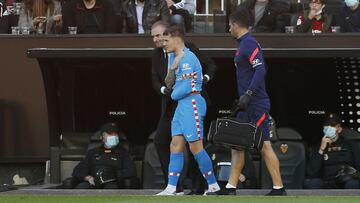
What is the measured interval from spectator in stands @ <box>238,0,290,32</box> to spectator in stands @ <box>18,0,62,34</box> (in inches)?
104

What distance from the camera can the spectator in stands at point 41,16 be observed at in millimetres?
16344

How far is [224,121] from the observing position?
39.9 feet

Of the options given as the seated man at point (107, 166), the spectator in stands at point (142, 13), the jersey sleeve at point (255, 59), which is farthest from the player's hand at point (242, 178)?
the jersey sleeve at point (255, 59)

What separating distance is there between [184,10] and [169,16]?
0.42 m

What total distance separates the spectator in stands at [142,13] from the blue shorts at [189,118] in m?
3.95

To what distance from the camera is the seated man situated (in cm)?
1501

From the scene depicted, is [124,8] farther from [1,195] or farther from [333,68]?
[1,195]

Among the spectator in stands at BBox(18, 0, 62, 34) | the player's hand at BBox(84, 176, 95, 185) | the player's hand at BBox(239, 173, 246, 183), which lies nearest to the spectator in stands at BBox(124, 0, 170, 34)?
the spectator in stands at BBox(18, 0, 62, 34)

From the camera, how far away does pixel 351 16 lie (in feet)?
51.6

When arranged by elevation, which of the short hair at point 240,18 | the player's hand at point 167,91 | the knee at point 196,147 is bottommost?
the knee at point 196,147

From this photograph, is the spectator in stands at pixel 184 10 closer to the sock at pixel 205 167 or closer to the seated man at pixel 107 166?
the seated man at pixel 107 166

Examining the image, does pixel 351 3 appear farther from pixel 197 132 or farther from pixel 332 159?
pixel 197 132

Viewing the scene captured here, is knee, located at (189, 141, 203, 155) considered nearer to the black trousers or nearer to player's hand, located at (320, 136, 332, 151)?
the black trousers

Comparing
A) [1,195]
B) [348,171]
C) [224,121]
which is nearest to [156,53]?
[224,121]
